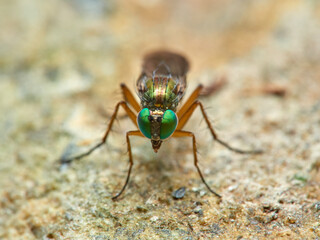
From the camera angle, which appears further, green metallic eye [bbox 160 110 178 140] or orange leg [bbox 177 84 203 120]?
orange leg [bbox 177 84 203 120]

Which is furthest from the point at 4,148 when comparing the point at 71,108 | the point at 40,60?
the point at 40,60

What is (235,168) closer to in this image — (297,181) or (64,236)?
(297,181)

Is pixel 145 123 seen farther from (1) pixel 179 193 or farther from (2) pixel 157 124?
(1) pixel 179 193

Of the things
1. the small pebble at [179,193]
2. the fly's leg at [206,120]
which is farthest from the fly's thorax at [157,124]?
the small pebble at [179,193]

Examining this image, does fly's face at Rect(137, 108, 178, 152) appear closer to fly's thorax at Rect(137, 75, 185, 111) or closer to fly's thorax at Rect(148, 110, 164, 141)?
fly's thorax at Rect(148, 110, 164, 141)

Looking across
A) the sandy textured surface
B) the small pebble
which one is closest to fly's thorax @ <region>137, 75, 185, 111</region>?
the sandy textured surface

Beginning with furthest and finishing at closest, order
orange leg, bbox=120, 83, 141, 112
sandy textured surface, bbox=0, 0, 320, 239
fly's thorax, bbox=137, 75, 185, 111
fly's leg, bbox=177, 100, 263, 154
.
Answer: orange leg, bbox=120, 83, 141, 112, fly's leg, bbox=177, 100, 263, 154, fly's thorax, bbox=137, 75, 185, 111, sandy textured surface, bbox=0, 0, 320, 239

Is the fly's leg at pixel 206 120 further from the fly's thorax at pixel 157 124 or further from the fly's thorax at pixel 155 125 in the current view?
the fly's thorax at pixel 155 125
